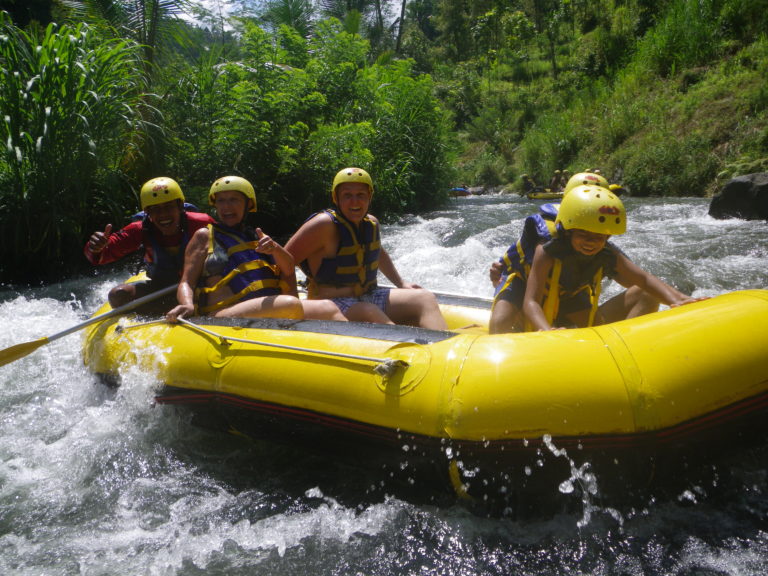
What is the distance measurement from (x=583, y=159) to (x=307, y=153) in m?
9.87

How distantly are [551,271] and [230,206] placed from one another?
5.81 ft

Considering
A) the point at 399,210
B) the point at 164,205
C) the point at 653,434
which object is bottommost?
the point at 399,210

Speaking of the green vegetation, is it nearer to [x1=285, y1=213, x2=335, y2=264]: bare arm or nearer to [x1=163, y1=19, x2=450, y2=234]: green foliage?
[x1=163, y1=19, x2=450, y2=234]: green foliage

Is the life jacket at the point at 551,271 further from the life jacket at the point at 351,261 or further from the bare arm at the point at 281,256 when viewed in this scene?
the bare arm at the point at 281,256

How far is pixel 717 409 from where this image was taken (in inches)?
83.7

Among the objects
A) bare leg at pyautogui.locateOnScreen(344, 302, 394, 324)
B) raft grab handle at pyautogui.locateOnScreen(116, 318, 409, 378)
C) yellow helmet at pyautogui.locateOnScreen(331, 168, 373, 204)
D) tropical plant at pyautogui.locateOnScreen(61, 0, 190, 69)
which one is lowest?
bare leg at pyautogui.locateOnScreen(344, 302, 394, 324)

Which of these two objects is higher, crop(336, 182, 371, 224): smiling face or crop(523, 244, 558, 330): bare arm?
crop(336, 182, 371, 224): smiling face

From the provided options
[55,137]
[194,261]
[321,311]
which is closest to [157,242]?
[194,261]

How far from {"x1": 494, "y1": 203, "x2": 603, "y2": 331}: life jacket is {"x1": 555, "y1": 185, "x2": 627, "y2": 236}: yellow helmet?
0.15 meters

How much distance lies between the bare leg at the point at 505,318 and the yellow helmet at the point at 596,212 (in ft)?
1.82

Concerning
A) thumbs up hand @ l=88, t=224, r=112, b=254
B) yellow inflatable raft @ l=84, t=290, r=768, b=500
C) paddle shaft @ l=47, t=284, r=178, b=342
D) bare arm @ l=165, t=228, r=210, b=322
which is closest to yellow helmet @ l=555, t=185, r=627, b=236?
yellow inflatable raft @ l=84, t=290, r=768, b=500

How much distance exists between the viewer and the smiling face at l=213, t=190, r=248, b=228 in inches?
133

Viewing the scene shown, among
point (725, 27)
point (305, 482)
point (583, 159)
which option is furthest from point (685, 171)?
point (305, 482)

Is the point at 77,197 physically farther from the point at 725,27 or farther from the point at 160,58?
the point at 725,27
